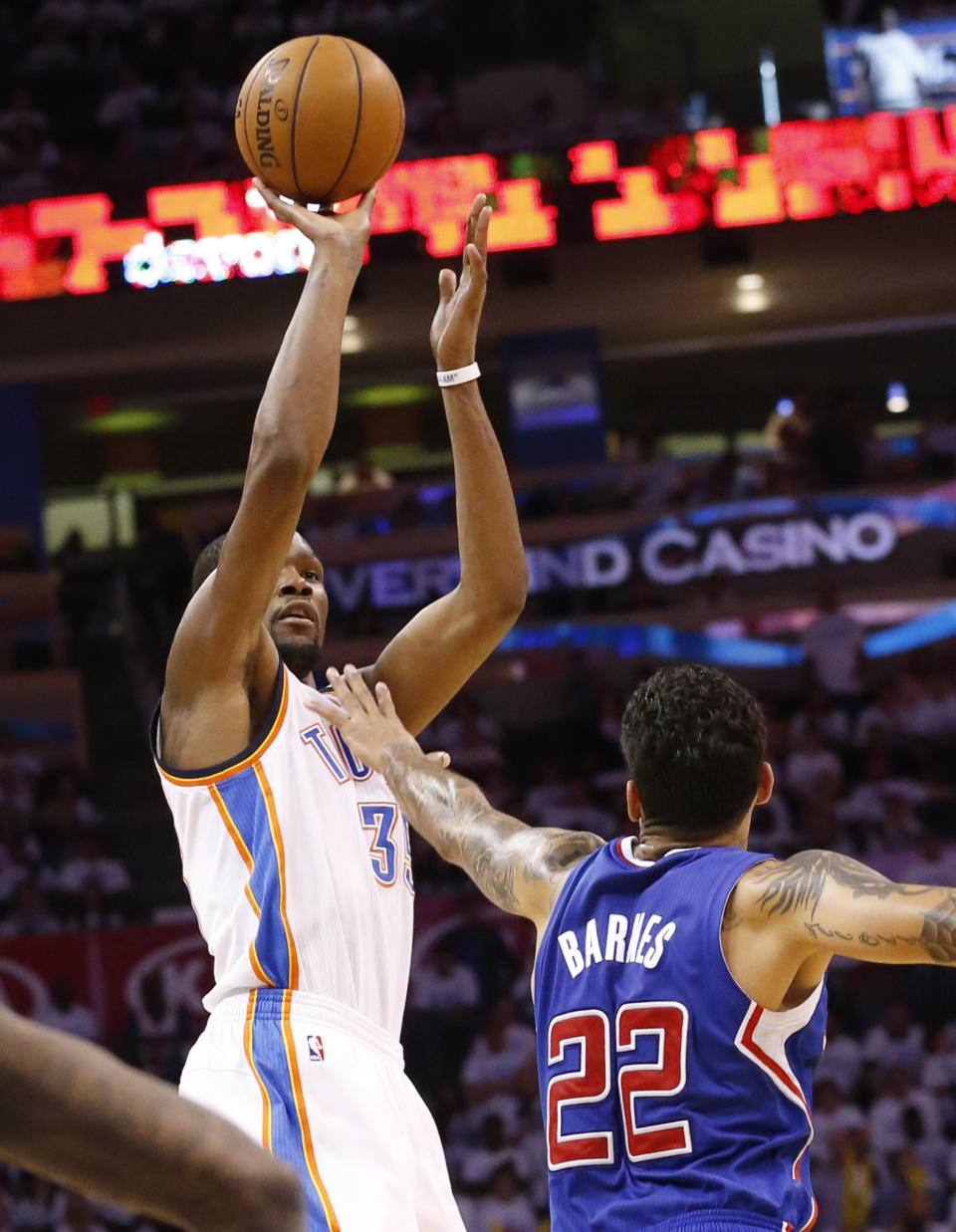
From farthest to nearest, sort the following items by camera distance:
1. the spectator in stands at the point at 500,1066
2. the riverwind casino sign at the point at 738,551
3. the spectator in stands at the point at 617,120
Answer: the riverwind casino sign at the point at 738,551, the spectator in stands at the point at 617,120, the spectator in stands at the point at 500,1066

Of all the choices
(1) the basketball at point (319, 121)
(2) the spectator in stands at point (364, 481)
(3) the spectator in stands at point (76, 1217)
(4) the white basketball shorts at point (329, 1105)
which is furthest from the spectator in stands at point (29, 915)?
(4) the white basketball shorts at point (329, 1105)

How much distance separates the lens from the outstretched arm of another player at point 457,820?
2.74m

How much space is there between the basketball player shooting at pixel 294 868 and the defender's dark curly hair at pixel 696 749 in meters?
0.74

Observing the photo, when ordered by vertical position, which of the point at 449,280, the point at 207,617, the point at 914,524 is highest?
the point at 914,524

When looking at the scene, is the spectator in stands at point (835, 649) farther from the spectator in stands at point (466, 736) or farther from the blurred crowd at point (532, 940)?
the spectator in stands at point (466, 736)

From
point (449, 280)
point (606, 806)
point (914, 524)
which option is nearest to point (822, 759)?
point (606, 806)

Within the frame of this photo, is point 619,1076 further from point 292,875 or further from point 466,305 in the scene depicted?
point 466,305

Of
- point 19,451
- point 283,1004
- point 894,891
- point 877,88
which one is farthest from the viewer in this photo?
point 19,451

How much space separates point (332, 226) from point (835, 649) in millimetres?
9686

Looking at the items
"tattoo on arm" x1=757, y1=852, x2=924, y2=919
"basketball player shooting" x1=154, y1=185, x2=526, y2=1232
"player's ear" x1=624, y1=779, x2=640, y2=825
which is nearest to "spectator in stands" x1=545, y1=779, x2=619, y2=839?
"basketball player shooting" x1=154, y1=185, x2=526, y2=1232

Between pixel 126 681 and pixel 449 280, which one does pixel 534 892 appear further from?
pixel 126 681

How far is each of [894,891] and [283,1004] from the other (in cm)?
117

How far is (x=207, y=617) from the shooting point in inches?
120

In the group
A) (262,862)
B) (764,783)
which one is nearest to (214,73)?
(262,862)
